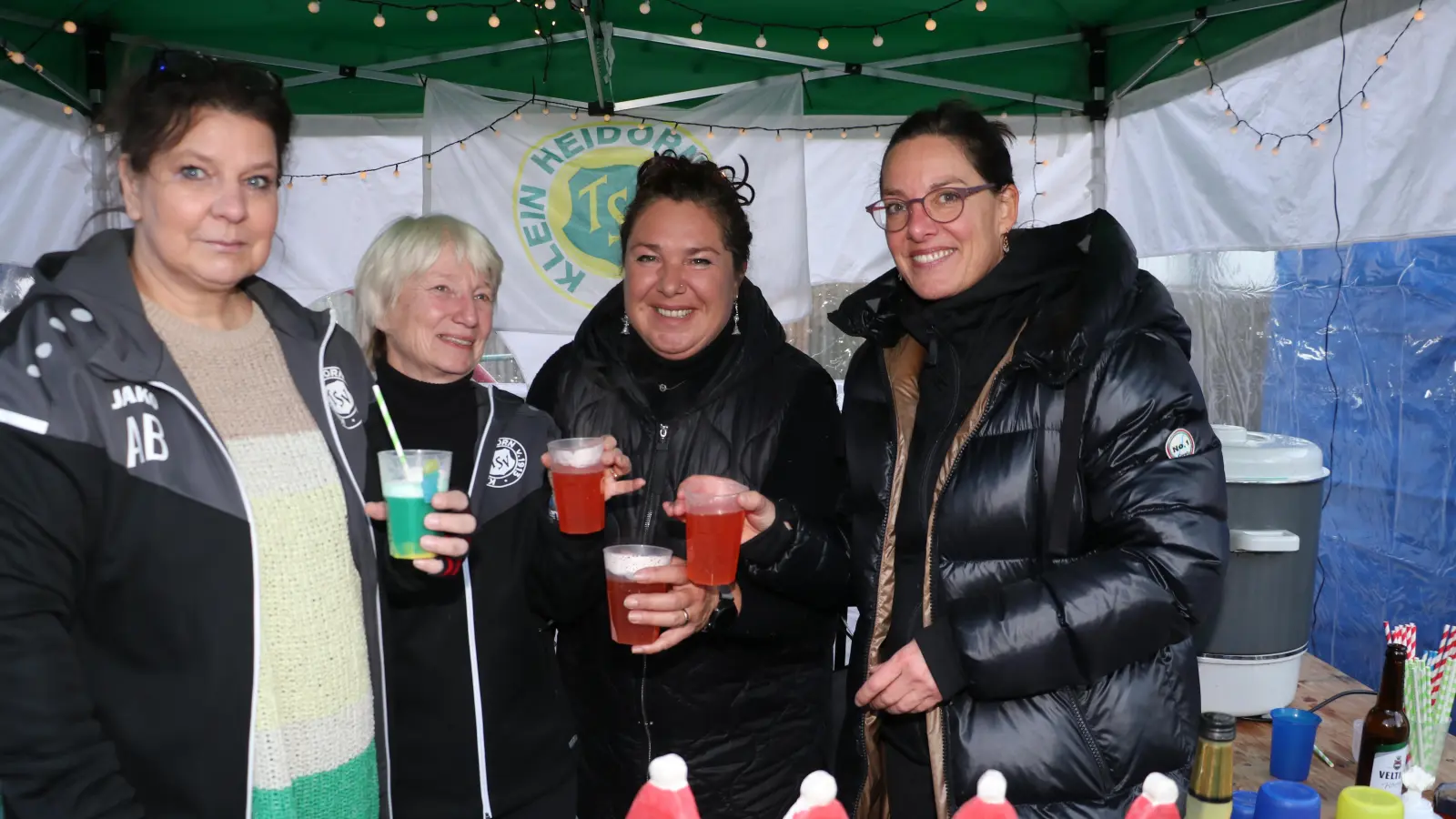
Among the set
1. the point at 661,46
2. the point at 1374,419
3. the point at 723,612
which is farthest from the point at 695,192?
the point at 1374,419

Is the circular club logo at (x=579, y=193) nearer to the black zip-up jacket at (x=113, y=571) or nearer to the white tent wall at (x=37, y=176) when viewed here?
the white tent wall at (x=37, y=176)

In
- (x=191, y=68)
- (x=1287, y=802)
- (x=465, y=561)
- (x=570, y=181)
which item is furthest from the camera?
(x=570, y=181)

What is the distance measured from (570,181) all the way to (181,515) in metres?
4.05

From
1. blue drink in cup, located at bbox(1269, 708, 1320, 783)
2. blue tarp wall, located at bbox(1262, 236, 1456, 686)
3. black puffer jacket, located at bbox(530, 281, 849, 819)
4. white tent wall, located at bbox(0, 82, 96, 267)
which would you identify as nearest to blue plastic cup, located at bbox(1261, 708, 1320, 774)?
blue drink in cup, located at bbox(1269, 708, 1320, 783)

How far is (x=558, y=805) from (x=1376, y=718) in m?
1.74

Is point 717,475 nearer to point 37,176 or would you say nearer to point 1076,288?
point 1076,288

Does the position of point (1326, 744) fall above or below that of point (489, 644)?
below

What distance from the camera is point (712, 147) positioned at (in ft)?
17.5

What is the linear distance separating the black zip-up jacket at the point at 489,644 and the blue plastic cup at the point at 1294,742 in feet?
4.96

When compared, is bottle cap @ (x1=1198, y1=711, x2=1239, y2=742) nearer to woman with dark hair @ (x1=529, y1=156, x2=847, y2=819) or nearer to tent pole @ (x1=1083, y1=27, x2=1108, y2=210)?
woman with dark hair @ (x1=529, y1=156, x2=847, y2=819)

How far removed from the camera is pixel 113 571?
142 centimetres

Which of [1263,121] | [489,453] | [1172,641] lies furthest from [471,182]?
[1172,641]

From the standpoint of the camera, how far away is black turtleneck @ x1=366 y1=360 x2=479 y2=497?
7.14ft

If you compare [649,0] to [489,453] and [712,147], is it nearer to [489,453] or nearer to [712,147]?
[712,147]
